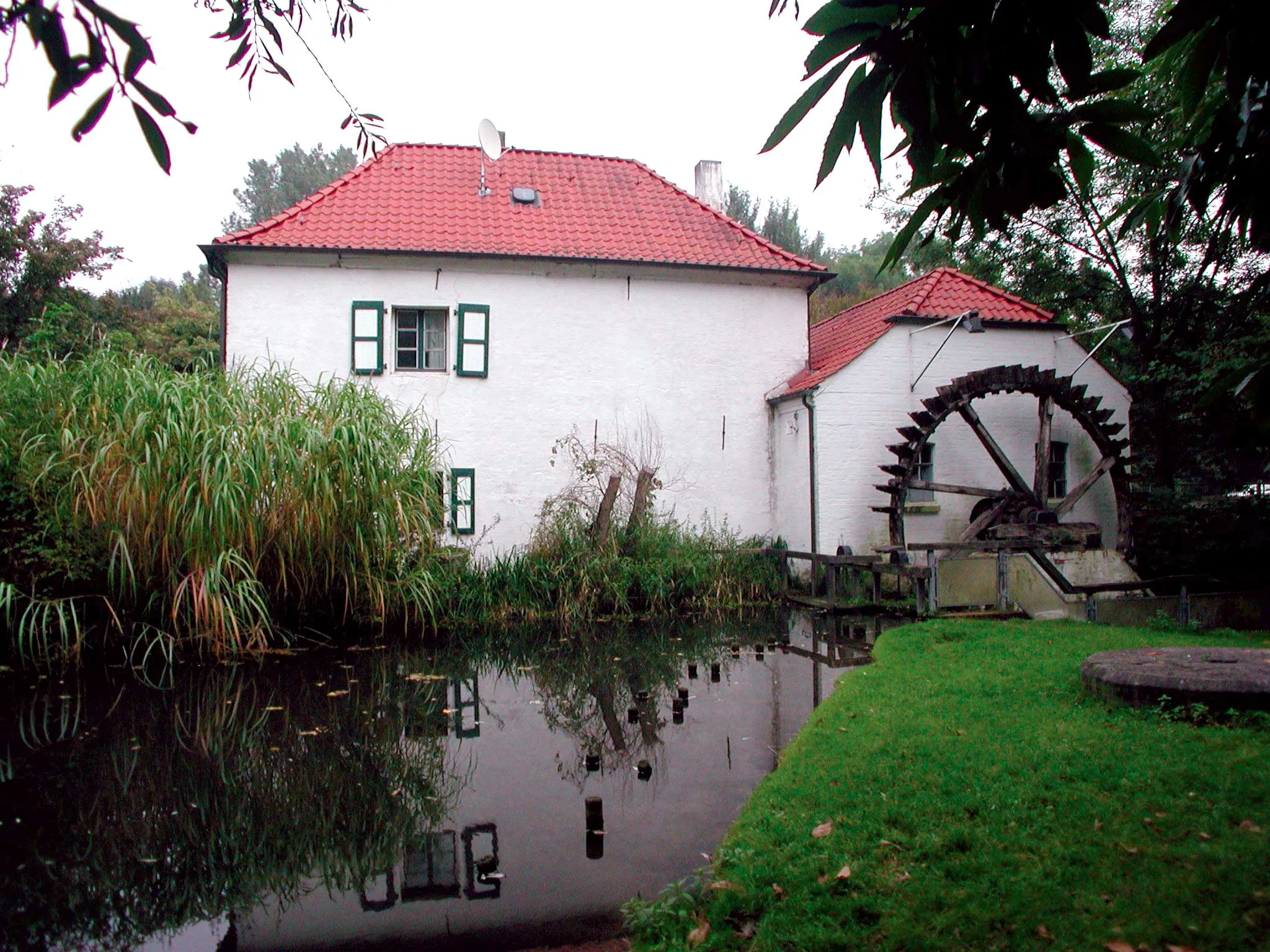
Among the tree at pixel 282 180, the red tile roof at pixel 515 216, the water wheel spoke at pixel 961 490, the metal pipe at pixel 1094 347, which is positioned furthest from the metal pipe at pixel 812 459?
the tree at pixel 282 180

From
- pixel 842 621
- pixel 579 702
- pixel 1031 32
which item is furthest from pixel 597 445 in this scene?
pixel 1031 32

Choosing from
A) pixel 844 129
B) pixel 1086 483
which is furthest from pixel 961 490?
pixel 844 129

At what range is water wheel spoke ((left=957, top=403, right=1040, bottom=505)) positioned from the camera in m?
13.1

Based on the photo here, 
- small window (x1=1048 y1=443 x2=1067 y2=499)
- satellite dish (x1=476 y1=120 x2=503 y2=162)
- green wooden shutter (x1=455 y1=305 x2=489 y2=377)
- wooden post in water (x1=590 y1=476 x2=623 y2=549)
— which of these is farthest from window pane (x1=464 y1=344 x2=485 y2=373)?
small window (x1=1048 y1=443 x2=1067 y2=499)

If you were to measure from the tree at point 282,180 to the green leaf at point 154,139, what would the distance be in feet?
166

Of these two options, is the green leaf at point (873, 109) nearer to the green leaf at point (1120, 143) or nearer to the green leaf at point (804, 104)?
the green leaf at point (804, 104)

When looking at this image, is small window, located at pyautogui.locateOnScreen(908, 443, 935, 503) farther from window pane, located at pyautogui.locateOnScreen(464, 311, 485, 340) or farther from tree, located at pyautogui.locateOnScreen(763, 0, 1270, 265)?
tree, located at pyautogui.locateOnScreen(763, 0, 1270, 265)

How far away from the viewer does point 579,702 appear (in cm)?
708

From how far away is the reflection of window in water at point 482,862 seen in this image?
373 centimetres

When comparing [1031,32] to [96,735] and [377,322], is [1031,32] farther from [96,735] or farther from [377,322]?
[377,322]

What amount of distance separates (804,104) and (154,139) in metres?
1.25

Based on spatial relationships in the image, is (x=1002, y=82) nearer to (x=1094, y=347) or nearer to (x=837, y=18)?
(x=837, y=18)

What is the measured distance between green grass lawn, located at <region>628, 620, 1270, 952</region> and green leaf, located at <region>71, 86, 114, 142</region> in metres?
2.75

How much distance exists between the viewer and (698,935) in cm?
297
